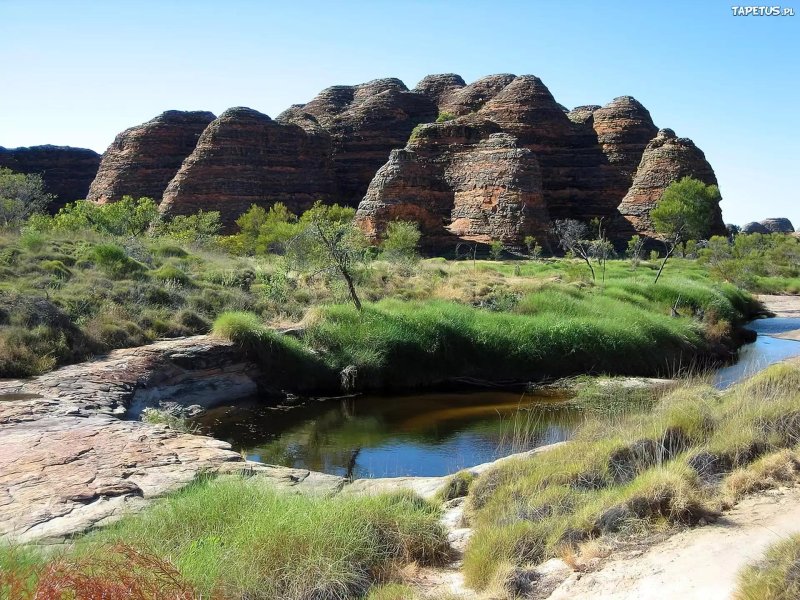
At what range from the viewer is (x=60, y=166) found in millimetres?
77000

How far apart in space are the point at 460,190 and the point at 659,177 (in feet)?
61.0

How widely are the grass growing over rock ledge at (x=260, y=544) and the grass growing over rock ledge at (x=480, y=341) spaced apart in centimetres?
911

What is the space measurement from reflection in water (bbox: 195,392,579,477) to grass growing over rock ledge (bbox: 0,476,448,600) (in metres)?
3.93

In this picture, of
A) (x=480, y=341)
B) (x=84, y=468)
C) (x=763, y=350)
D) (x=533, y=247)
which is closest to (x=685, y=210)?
(x=533, y=247)

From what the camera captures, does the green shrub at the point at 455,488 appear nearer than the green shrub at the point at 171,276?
Yes

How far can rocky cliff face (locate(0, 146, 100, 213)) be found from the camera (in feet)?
243

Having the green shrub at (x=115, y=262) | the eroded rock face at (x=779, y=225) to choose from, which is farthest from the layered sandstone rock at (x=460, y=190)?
the eroded rock face at (x=779, y=225)

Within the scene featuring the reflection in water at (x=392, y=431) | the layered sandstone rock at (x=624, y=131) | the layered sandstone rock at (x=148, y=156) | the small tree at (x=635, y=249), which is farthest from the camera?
the layered sandstone rock at (x=148, y=156)

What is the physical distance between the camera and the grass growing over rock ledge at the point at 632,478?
215 inches

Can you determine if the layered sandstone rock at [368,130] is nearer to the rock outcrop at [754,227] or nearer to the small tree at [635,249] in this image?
the small tree at [635,249]

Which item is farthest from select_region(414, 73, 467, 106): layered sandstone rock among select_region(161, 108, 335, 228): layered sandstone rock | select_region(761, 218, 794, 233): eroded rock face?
select_region(761, 218, 794, 233): eroded rock face

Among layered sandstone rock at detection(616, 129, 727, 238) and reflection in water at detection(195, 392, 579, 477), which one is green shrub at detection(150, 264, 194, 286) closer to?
reflection in water at detection(195, 392, 579, 477)

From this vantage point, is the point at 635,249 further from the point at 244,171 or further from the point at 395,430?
the point at 395,430

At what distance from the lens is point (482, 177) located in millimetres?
52531
